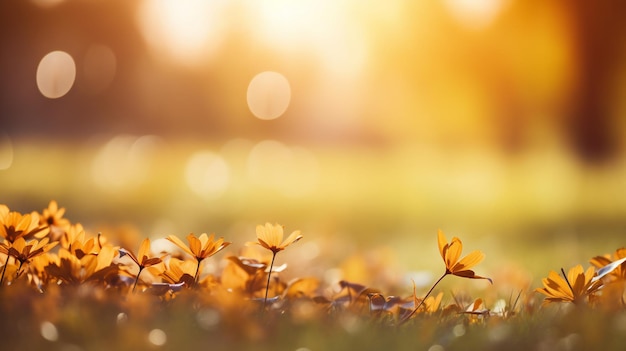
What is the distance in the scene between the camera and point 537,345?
100 cm

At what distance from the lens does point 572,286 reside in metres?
1.25

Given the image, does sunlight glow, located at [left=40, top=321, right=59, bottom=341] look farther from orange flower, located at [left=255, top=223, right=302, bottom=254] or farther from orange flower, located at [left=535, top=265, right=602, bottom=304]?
orange flower, located at [left=535, top=265, right=602, bottom=304]

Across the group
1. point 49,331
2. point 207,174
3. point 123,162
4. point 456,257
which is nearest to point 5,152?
point 123,162

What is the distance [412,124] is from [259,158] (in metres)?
1.72

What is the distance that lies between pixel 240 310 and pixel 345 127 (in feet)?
21.6

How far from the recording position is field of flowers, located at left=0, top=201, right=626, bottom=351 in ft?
3.17

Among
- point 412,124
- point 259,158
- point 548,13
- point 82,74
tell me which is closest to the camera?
point 548,13

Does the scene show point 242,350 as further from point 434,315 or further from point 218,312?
point 434,315

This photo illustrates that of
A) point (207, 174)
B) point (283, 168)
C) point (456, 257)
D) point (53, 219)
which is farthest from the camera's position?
point (283, 168)

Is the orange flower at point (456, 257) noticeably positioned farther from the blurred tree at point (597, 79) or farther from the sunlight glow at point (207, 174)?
the blurred tree at point (597, 79)

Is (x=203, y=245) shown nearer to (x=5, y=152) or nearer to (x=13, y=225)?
(x=13, y=225)

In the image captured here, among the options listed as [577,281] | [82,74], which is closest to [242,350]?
[577,281]

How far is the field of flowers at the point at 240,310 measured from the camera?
0.97m

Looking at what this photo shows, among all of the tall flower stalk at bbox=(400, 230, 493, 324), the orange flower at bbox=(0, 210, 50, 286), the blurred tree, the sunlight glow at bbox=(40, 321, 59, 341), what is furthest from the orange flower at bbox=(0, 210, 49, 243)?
the blurred tree
